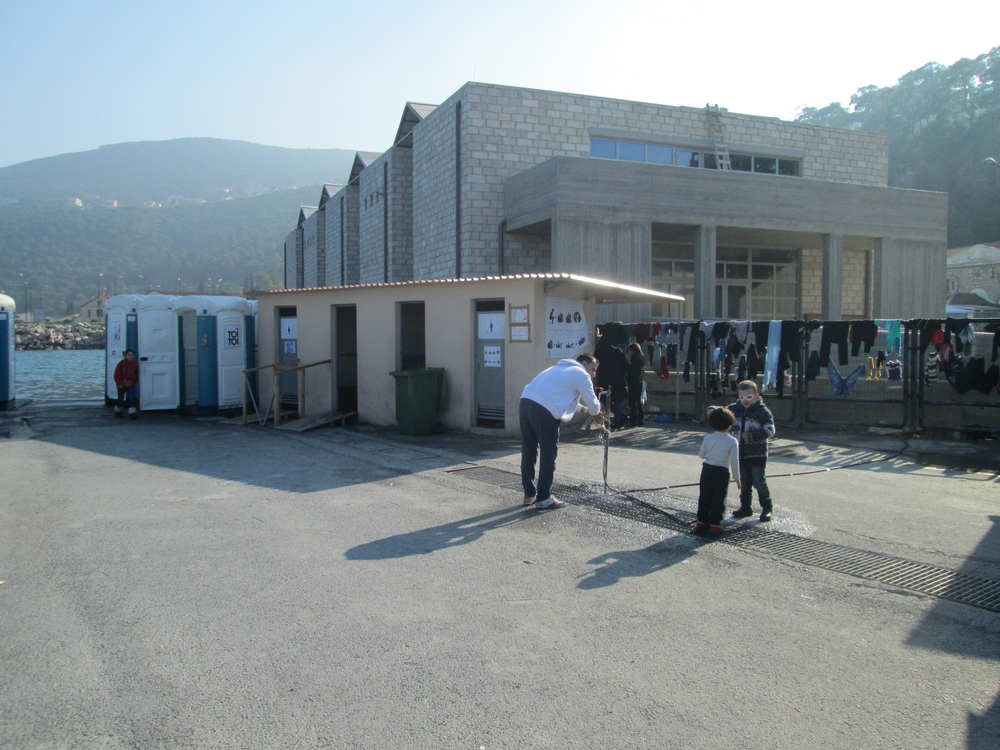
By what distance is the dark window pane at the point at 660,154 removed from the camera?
25.9 meters

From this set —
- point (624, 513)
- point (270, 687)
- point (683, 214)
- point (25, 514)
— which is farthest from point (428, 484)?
point (683, 214)

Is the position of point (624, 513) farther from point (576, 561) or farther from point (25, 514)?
point (25, 514)

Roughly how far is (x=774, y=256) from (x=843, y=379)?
15.6 m

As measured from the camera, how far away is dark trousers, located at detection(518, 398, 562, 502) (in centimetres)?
784

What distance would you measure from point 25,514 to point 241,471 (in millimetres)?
2843

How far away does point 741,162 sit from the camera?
2762 cm

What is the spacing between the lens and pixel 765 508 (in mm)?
7375

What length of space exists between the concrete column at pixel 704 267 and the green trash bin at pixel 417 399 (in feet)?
34.5

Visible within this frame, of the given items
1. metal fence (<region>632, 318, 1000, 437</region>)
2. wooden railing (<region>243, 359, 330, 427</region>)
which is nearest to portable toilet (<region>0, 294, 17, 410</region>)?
wooden railing (<region>243, 359, 330, 427</region>)

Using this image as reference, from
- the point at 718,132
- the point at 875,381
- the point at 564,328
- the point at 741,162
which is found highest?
the point at 718,132

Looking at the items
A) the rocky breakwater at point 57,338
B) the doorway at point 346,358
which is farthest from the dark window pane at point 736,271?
the rocky breakwater at point 57,338

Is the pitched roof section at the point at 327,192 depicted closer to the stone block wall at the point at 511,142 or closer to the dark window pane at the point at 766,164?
the stone block wall at the point at 511,142

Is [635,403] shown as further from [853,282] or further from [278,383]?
[853,282]

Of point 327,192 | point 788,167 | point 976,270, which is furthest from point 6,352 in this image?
point 976,270
